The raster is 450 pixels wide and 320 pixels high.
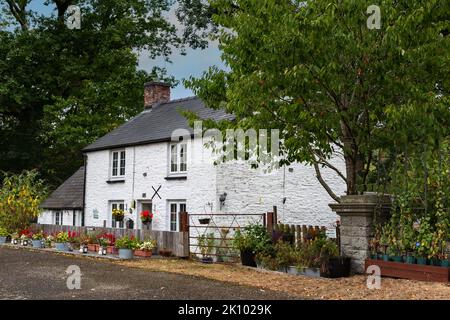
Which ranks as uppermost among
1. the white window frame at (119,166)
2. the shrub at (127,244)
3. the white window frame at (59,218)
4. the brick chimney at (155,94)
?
the brick chimney at (155,94)

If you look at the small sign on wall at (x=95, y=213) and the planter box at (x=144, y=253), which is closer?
the planter box at (x=144, y=253)

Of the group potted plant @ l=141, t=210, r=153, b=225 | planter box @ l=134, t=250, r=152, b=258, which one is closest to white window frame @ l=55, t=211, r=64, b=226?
potted plant @ l=141, t=210, r=153, b=225

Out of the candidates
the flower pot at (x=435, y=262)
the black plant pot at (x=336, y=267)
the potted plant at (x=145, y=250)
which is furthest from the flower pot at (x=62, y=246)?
the flower pot at (x=435, y=262)

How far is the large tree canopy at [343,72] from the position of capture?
11367 mm

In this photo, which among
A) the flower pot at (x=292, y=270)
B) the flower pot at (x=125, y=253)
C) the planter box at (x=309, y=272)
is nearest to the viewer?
the planter box at (x=309, y=272)

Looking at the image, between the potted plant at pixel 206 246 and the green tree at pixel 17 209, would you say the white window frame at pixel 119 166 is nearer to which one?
the green tree at pixel 17 209

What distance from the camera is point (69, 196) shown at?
2948 centimetres

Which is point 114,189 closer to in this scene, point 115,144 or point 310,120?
point 115,144

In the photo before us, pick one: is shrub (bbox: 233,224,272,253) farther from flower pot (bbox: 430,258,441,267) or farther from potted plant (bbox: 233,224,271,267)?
flower pot (bbox: 430,258,441,267)

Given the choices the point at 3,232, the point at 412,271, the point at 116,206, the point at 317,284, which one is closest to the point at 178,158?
the point at 116,206

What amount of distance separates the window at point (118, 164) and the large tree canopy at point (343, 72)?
43.4ft

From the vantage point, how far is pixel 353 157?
528 inches

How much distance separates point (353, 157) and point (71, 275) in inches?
304

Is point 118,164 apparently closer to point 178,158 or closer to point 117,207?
point 117,207
